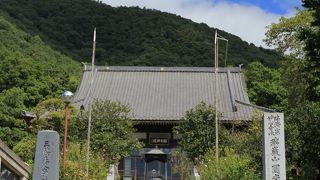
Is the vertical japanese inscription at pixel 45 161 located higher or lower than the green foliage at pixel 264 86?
lower

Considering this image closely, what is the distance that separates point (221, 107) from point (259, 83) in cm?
1498

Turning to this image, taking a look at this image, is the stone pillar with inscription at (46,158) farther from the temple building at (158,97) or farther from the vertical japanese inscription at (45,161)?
the temple building at (158,97)

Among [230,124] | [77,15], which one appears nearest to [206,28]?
[77,15]

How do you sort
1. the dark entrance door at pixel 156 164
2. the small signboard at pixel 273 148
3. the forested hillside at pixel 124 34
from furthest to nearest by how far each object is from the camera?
the forested hillside at pixel 124 34
the dark entrance door at pixel 156 164
the small signboard at pixel 273 148

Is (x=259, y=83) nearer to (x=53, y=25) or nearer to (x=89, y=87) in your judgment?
(x=89, y=87)

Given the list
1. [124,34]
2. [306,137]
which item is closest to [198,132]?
[306,137]

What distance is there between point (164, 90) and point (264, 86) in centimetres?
1354

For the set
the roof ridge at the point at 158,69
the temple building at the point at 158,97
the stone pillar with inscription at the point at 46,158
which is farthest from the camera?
the roof ridge at the point at 158,69

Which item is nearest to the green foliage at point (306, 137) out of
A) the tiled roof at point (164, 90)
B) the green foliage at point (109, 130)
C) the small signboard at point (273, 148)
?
the small signboard at point (273, 148)

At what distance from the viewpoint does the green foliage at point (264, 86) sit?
42.4m

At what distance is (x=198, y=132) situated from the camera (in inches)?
944

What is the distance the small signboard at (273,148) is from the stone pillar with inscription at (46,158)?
15.6ft

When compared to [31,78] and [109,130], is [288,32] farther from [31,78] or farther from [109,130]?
[31,78]

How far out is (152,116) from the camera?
29.1 metres
